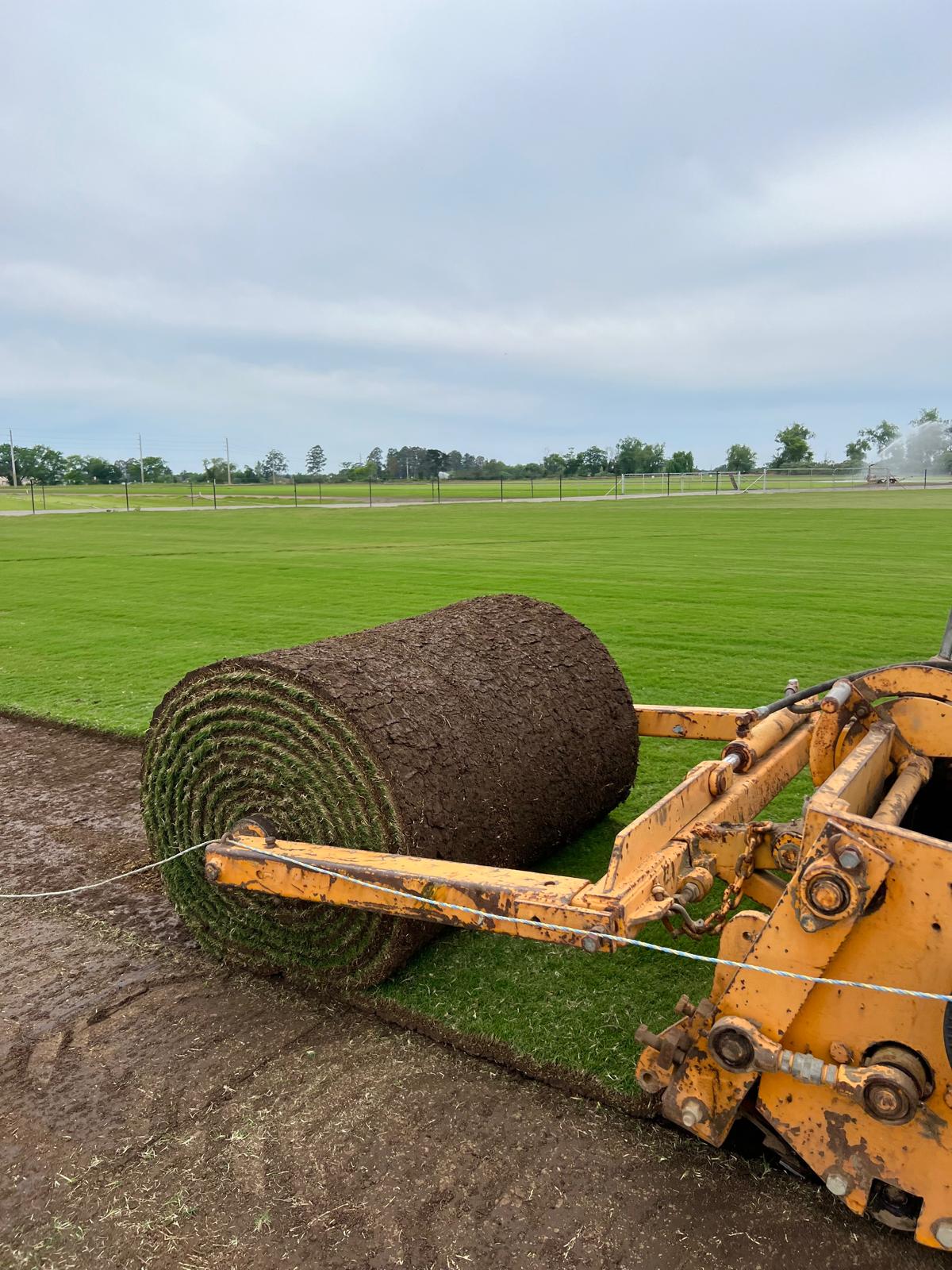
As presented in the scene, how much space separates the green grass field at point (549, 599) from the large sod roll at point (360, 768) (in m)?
0.42

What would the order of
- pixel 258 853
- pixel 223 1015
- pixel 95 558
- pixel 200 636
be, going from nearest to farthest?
pixel 258 853, pixel 223 1015, pixel 200 636, pixel 95 558

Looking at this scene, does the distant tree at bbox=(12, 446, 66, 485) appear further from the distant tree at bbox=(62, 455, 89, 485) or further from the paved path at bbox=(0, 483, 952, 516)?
the paved path at bbox=(0, 483, 952, 516)

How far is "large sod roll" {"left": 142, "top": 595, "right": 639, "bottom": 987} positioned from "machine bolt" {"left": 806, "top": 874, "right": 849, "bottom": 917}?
188 centimetres

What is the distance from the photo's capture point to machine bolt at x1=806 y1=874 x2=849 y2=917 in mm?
2764

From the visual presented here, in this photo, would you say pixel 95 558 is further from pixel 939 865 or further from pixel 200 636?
pixel 939 865

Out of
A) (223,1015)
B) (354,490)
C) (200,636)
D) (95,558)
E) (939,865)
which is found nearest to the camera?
(939,865)

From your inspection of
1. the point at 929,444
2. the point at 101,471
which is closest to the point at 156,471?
the point at 101,471

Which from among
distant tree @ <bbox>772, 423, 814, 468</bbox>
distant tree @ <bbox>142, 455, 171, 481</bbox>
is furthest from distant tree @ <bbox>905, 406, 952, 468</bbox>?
distant tree @ <bbox>142, 455, 171, 481</bbox>

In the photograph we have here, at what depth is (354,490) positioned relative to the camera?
309 ft

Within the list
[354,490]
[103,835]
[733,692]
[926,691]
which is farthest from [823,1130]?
[354,490]

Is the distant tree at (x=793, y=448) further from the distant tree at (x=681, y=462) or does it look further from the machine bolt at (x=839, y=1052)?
the machine bolt at (x=839, y=1052)

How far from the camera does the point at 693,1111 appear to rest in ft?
10.2

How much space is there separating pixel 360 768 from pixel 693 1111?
188cm

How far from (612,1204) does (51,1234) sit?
5.79 feet
